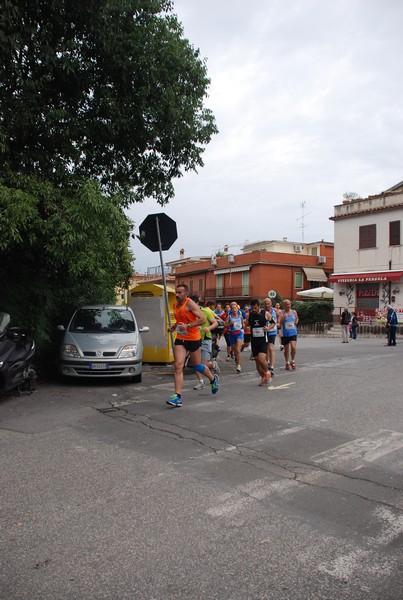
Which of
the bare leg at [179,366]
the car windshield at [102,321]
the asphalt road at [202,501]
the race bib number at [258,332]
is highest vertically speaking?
the car windshield at [102,321]

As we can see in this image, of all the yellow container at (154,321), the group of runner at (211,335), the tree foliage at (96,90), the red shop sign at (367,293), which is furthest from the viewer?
the red shop sign at (367,293)

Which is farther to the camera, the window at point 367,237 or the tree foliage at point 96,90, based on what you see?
the window at point 367,237

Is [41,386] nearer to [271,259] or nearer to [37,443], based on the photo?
[37,443]

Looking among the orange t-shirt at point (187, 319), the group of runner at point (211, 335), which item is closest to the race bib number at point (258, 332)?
the group of runner at point (211, 335)

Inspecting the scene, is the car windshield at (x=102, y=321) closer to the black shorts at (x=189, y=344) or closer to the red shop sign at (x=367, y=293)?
the black shorts at (x=189, y=344)

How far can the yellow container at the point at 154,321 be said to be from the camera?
13.0m

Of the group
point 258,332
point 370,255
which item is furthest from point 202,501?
point 370,255

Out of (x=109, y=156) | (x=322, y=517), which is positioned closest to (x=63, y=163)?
(x=109, y=156)

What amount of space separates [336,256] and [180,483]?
114 feet

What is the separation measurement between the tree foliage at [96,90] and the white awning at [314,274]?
3866 cm

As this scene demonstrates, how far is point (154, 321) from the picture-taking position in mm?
13148

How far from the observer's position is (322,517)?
12.2ft

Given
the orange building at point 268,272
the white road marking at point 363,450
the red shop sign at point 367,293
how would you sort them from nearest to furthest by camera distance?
the white road marking at point 363,450 < the red shop sign at point 367,293 < the orange building at point 268,272

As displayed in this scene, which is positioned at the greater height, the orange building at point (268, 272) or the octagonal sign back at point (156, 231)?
the orange building at point (268, 272)
